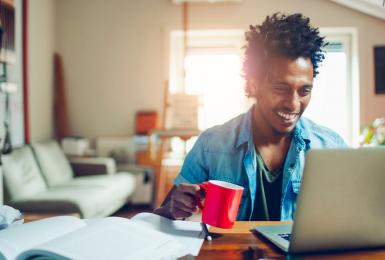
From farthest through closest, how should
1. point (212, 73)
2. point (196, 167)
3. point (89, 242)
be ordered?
point (212, 73) < point (196, 167) < point (89, 242)

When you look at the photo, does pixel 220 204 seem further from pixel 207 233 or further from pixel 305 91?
pixel 305 91

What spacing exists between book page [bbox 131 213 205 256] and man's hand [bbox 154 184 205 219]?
20mm

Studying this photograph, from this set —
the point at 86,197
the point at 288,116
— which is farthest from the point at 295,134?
the point at 86,197

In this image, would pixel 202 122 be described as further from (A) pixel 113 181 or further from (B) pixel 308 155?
(B) pixel 308 155

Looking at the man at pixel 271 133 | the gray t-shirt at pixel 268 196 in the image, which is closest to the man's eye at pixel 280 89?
the man at pixel 271 133

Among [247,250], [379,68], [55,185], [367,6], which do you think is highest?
[367,6]

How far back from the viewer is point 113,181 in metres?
A: 3.48

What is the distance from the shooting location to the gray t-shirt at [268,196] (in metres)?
1.17

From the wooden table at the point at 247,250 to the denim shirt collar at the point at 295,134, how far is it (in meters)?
0.40

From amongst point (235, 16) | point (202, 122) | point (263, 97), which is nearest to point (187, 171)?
point (263, 97)

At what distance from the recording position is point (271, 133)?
4.19 feet

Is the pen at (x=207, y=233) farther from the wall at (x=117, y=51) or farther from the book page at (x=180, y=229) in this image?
the wall at (x=117, y=51)

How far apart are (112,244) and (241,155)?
68 cm

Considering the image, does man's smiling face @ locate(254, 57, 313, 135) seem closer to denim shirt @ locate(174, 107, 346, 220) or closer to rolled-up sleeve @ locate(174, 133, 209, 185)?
denim shirt @ locate(174, 107, 346, 220)
